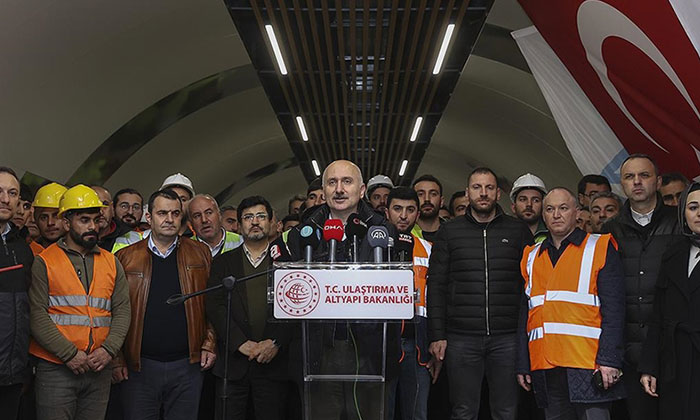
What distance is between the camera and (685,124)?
604 cm

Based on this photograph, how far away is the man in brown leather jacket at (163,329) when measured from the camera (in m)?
5.56

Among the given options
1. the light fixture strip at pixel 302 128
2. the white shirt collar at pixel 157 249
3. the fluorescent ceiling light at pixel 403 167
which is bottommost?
the white shirt collar at pixel 157 249

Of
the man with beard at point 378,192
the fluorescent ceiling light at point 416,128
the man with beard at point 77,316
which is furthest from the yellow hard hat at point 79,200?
Answer: the fluorescent ceiling light at point 416,128

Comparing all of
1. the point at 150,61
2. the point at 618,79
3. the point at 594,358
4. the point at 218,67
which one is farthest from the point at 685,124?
the point at 218,67

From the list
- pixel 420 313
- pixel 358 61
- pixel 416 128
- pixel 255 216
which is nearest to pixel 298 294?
pixel 420 313

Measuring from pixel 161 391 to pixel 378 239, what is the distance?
238 centimetres

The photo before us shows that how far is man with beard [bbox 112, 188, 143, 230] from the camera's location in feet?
25.5

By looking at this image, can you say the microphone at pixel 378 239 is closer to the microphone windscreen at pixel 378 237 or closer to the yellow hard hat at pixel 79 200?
the microphone windscreen at pixel 378 237

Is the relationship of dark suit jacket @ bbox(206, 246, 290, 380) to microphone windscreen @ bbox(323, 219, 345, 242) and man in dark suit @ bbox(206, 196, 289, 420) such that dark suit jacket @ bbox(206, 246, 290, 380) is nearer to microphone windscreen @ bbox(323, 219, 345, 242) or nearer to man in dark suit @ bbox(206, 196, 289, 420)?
man in dark suit @ bbox(206, 196, 289, 420)

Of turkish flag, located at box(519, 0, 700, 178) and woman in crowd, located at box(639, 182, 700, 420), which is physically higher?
turkish flag, located at box(519, 0, 700, 178)

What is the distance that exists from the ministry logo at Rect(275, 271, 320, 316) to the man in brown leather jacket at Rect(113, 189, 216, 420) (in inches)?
81.2

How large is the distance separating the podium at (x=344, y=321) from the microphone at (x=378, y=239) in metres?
0.15

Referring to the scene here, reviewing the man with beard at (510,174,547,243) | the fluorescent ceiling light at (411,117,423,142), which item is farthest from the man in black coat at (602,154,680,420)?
the fluorescent ceiling light at (411,117,423,142)

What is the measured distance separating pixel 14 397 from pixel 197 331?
3.84 ft
